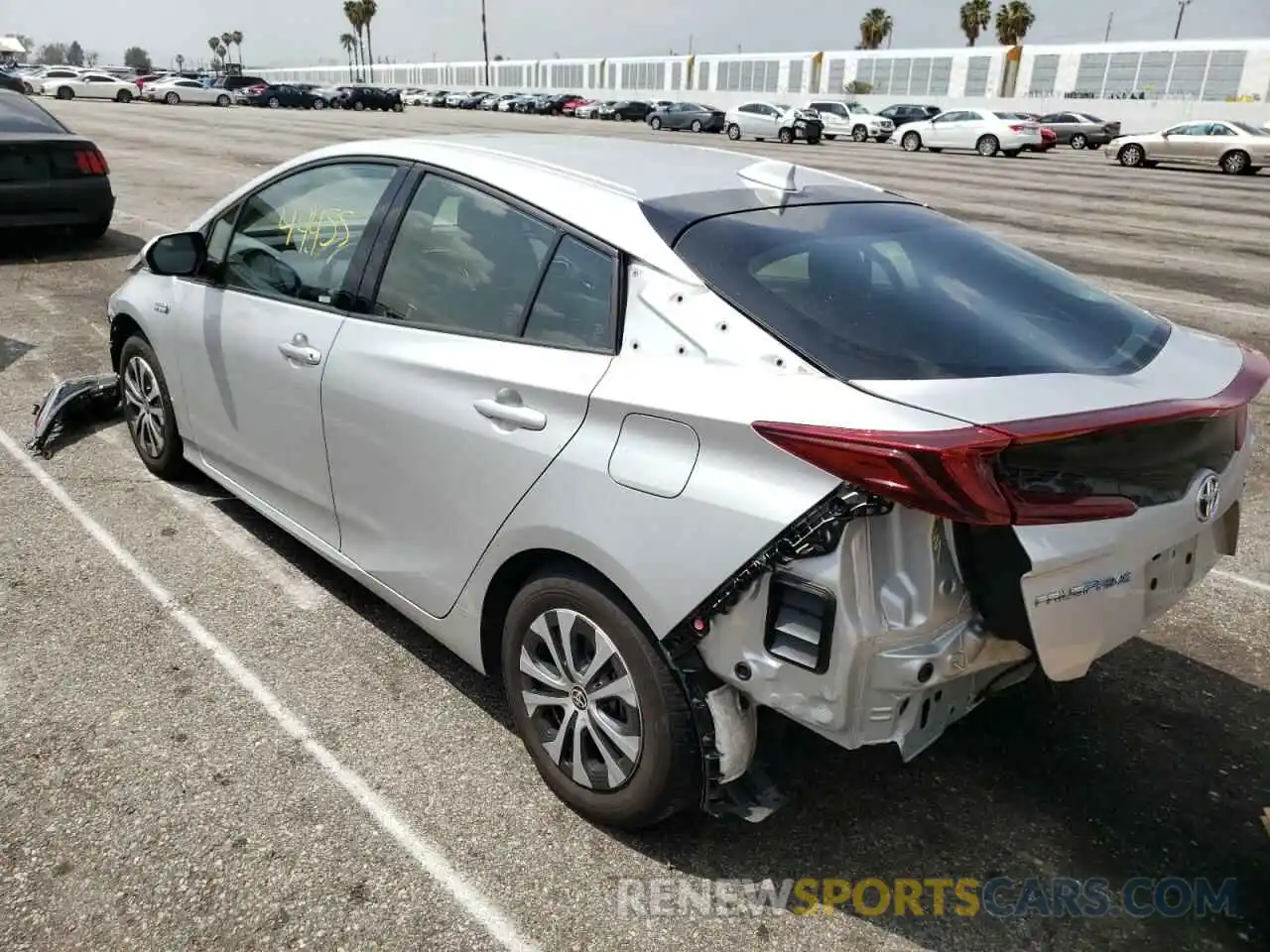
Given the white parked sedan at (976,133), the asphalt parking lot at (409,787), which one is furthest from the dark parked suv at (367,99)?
the asphalt parking lot at (409,787)

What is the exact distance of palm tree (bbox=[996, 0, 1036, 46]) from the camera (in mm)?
80631

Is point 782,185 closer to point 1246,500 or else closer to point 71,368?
point 1246,500

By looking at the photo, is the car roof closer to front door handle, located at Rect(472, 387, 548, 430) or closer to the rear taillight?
front door handle, located at Rect(472, 387, 548, 430)

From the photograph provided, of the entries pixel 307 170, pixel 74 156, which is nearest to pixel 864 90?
pixel 74 156

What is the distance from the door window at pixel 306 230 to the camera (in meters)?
3.42

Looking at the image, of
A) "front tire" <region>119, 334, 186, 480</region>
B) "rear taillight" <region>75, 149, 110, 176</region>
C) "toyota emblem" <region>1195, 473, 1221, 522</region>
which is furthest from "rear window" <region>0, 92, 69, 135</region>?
"toyota emblem" <region>1195, 473, 1221, 522</region>

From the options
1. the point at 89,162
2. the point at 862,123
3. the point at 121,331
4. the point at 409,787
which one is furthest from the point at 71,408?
the point at 862,123

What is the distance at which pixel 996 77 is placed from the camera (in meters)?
67.4

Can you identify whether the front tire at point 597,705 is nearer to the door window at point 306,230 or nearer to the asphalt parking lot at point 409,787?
the asphalt parking lot at point 409,787

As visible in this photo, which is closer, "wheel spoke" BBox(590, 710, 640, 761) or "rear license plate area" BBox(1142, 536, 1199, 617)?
"rear license plate area" BBox(1142, 536, 1199, 617)

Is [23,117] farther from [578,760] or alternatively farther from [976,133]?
[976,133]

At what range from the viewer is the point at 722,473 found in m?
2.18

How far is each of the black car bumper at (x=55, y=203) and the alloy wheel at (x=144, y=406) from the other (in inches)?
256

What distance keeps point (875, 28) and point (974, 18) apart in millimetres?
13070
